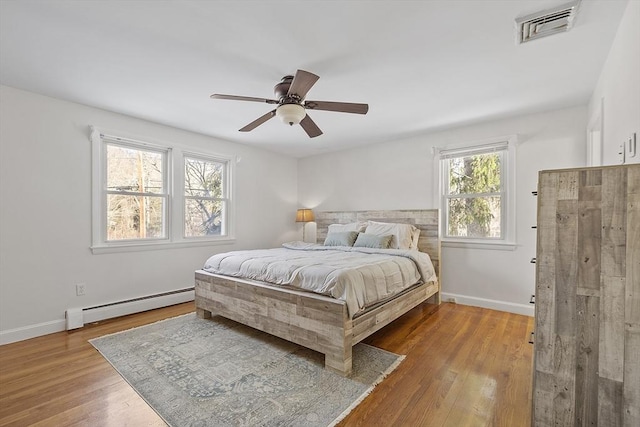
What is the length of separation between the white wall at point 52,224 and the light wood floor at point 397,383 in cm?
37

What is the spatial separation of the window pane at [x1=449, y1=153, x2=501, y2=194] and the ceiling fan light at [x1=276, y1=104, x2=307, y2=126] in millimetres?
2686

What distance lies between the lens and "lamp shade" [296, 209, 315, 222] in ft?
17.4

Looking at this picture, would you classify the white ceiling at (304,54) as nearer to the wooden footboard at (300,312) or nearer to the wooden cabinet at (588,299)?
the wooden cabinet at (588,299)

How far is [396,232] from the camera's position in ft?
12.8

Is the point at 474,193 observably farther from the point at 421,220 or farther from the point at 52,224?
the point at 52,224

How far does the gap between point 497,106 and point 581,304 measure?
2.64m

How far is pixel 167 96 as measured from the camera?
2.94 metres

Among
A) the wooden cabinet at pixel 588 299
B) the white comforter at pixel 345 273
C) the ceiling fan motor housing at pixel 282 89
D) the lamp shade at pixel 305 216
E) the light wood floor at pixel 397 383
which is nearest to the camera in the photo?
the wooden cabinet at pixel 588 299

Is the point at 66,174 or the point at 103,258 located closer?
the point at 66,174

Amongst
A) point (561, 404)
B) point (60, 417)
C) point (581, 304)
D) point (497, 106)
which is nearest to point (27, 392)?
point (60, 417)

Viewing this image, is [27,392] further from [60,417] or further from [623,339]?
[623,339]

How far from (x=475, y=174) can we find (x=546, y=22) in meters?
2.30

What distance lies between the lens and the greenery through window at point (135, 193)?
3.49 metres

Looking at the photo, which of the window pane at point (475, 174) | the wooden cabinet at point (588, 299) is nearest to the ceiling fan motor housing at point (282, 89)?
the wooden cabinet at point (588, 299)
